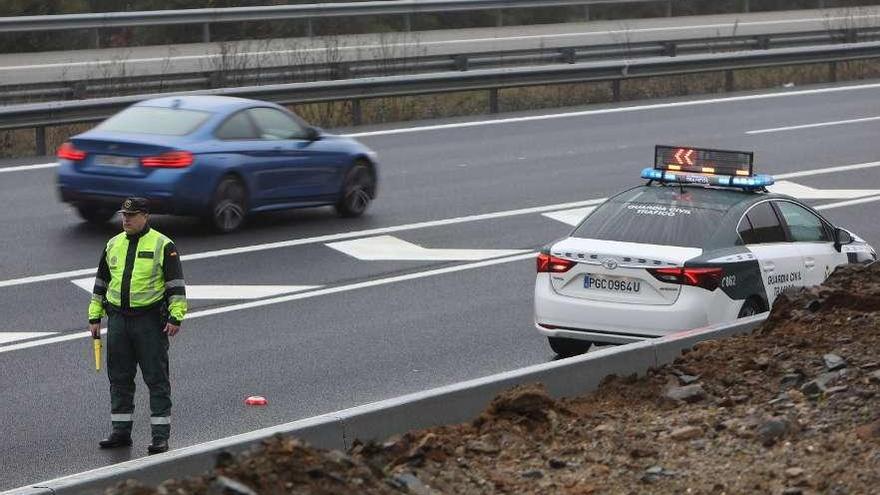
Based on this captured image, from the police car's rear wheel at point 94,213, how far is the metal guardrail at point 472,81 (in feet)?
15.6

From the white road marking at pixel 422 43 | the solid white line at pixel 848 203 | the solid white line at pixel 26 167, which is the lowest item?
the solid white line at pixel 848 203

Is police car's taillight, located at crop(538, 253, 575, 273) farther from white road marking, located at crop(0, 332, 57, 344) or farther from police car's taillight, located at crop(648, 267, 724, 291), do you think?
white road marking, located at crop(0, 332, 57, 344)

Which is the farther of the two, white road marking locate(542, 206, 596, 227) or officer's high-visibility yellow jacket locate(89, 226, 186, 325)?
white road marking locate(542, 206, 596, 227)

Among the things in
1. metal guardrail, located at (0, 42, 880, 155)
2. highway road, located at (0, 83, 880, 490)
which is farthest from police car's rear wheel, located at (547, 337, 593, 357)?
metal guardrail, located at (0, 42, 880, 155)

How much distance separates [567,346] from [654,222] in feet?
3.93

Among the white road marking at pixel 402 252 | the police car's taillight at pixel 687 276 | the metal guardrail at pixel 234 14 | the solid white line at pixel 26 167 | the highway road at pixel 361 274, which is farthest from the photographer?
the metal guardrail at pixel 234 14

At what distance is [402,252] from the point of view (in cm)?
1822

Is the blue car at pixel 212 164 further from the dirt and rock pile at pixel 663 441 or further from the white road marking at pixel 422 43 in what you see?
the white road marking at pixel 422 43

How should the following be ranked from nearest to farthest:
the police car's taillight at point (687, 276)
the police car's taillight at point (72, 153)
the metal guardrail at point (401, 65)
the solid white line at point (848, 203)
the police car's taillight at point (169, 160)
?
the police car's taillight at point (687, 276) → the police car's taillight at point (169, 160) → the police car's taillight at point (72, 153) → the solid white line at point (848, 203) → the metal guardrail at point (401, 65)

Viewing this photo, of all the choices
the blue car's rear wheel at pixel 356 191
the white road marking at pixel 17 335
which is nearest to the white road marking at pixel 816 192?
the blue car's rear wheel at pixel 356 191

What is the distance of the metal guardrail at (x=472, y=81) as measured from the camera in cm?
2386

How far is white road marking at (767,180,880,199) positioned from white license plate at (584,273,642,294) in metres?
9.81

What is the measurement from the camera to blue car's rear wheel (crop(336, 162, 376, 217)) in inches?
795

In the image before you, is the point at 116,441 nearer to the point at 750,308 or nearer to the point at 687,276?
the point at 687,276
